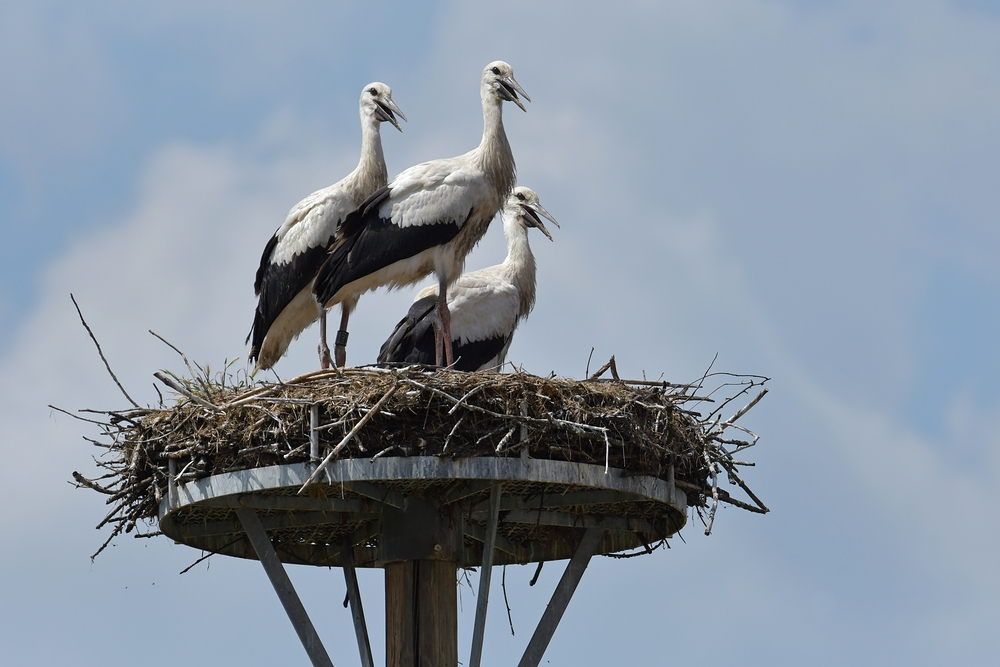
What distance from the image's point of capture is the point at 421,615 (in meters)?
10.7

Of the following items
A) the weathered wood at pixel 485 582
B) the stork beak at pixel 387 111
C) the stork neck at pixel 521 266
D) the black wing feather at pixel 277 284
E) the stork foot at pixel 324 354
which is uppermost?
the stork beak at pixel 387 111

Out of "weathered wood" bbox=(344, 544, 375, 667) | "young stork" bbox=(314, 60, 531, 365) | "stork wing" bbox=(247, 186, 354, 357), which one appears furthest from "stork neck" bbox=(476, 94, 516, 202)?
"weathered wood" bbox=(344, 544, 375, 667)

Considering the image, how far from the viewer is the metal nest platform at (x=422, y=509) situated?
9617 millimetres

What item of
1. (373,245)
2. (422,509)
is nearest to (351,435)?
(422,509)

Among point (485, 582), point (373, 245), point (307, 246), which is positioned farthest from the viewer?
point (307, 246)

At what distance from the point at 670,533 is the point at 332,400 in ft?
9.79

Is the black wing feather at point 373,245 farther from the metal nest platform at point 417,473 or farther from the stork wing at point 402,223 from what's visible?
the metal nest platform at point 417,473

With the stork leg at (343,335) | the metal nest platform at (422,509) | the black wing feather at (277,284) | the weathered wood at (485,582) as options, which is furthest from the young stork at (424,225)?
the weathered wood at (485,582)

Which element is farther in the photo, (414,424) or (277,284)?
(277,284)

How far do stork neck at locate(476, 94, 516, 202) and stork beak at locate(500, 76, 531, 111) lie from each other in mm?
154

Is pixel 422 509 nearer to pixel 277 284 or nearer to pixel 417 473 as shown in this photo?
pixel 417 473

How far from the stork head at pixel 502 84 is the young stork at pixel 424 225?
0.27 m

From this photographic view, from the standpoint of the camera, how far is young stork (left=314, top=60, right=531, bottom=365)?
496 inches

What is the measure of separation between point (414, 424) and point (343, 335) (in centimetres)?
410
